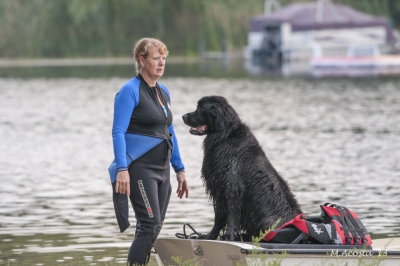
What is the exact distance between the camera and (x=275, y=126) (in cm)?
2069

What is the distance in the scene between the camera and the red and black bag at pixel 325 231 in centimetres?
605

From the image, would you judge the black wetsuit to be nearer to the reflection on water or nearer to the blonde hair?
the blonde hair

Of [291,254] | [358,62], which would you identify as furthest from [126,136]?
[358,62]

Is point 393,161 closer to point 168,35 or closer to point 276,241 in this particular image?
point 276,241

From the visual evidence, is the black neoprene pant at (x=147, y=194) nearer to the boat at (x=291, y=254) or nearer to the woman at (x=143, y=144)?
the woman at (x=143, y=144)

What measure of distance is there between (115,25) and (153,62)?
65546 millimetres

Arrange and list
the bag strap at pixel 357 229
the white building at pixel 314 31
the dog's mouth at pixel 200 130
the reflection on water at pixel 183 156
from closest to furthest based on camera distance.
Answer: the bag strap at pixel 357 229, the dog's mouth at pixel 200 130, the reflection on water at pixel 183 156, the white building at pixel 314 31

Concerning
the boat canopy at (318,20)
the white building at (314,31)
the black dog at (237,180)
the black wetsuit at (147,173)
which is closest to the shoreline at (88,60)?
the white building at (314,31)

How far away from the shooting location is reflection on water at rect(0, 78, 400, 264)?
9.29m

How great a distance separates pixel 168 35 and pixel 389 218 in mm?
62567

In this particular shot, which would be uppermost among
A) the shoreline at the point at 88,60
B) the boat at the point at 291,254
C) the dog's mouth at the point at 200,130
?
the dog's mouth at the point at 200,130

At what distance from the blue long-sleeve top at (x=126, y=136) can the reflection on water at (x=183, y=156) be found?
2.02 meters

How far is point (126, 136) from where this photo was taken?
6211 mm

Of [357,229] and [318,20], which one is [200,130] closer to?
[357,229]
